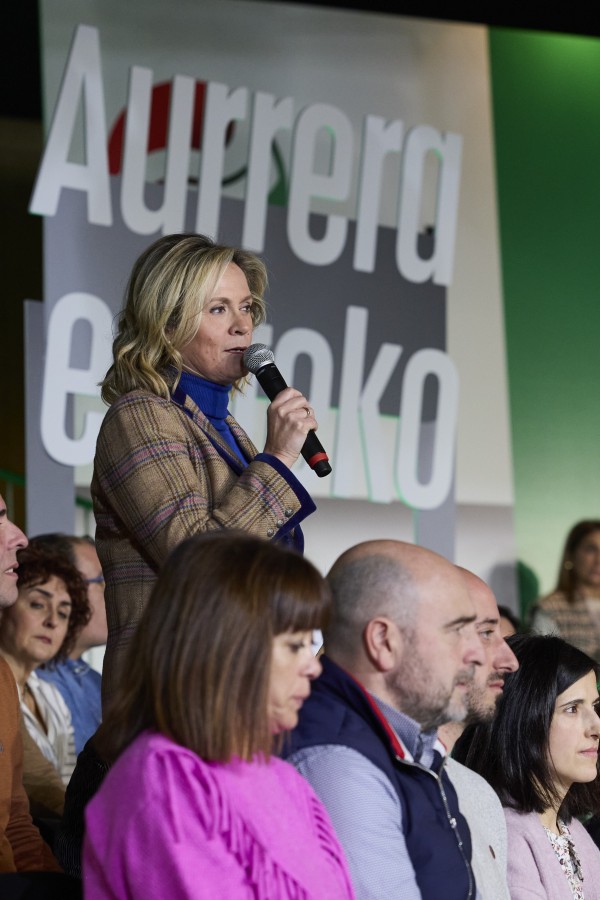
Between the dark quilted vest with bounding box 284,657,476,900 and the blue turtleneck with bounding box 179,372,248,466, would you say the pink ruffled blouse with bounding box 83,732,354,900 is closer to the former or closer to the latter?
the dark quilted vest with bounding box 284,657,476,900

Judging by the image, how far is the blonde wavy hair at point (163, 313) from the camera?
2.06 meters

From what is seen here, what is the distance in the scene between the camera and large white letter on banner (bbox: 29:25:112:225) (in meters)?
4.82

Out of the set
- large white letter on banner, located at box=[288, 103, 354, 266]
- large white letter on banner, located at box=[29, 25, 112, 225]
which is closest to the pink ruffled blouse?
large white letter on banner, located at box=[29, 25, 112, 225]

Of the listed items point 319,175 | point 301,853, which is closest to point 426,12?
point 319,175

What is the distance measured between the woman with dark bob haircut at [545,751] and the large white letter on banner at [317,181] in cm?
311

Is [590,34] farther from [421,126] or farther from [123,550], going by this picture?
[123,550]

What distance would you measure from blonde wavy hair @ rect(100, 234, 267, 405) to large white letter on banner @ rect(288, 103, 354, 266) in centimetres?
320

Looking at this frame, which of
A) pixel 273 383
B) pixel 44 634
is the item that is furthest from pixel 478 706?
pixel 44 634

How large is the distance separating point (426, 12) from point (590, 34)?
0.83 m

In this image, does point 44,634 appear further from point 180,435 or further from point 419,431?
point 419,431

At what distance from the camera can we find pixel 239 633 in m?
1.38

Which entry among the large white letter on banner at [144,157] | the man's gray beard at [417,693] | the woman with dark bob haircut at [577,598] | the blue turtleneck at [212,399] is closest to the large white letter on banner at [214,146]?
the large white letter on banner at [144,157]

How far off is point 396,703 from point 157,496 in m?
0.47

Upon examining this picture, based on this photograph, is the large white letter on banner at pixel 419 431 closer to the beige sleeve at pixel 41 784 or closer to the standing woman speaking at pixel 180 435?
the beige sleeve at pixel 41 784
